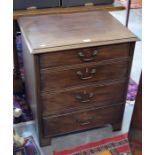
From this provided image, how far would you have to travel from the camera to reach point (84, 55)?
49.4 inches

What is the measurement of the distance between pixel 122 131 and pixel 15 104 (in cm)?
74

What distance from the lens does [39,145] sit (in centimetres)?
151

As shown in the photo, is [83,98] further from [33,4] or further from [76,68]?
[33,4]

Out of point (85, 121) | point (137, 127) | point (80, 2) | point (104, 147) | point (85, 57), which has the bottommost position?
point (104, 147)

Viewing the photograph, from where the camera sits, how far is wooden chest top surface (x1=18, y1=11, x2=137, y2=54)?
1198 mm

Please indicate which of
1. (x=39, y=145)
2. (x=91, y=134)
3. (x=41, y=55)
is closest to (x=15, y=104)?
(x=39, y=145)

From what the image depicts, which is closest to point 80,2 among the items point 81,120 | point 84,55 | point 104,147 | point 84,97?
point 84,55

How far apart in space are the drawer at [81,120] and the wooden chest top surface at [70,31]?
1.38ft

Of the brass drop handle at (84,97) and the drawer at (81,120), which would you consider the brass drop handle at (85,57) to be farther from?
the drawer at (81,120)

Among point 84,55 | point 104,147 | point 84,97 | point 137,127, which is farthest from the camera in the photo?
point 104,147

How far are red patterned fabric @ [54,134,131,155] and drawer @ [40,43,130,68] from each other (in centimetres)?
54
